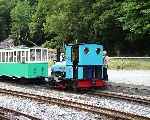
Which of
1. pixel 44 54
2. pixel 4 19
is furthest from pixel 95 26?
pixel 4 19

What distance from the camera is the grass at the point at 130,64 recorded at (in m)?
35.6

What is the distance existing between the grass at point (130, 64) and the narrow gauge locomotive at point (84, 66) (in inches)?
455

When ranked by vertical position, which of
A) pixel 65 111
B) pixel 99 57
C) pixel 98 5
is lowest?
pixel 65 111

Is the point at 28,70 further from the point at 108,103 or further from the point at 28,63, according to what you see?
the point at 108,103

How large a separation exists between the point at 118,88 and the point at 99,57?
8.34ft

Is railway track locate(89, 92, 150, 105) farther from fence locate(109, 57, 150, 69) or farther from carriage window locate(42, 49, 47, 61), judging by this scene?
fence locate(109, 57, 150, 69)

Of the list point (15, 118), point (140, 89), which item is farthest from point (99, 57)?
point (15, 118)

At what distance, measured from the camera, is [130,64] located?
36.4 metres

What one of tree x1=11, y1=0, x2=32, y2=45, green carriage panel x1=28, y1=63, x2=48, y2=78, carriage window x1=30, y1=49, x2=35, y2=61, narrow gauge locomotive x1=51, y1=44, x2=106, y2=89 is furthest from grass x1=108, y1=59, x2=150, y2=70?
tree x1=11, y1=0, x2=32, y2=45

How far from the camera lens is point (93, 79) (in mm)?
23828

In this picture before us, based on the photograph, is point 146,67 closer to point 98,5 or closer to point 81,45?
point 81,45

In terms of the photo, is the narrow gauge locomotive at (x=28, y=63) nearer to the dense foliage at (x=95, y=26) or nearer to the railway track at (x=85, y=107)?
the railway track at (x=85, y=107)

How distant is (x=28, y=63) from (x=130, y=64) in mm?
11192

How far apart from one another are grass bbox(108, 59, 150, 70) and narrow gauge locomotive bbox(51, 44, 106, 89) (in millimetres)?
11567
